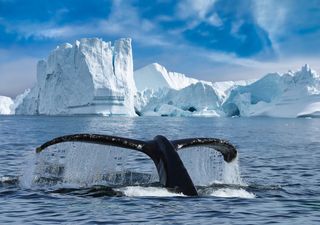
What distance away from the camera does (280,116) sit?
11219 centimetres

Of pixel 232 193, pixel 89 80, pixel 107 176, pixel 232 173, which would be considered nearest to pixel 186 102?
pixel 89 80

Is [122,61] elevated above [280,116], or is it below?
above

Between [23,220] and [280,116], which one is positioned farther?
[280,116]

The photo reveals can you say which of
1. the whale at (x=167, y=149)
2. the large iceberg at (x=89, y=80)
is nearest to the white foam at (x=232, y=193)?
the whale at (x=167, y=149)

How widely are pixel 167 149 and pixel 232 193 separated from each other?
1635 mm

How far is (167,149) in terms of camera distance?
9.83m

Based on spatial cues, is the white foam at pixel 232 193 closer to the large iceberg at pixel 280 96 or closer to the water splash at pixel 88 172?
the water splash at pixel 88 172

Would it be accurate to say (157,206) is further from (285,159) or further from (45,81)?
(45,81)

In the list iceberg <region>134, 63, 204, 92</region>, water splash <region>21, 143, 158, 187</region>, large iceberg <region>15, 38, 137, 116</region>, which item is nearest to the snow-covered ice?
large iceberg <region>15, 38, 137, 116</region>

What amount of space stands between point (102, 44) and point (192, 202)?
9050 centimetres

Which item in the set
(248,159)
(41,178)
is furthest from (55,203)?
(248,159)

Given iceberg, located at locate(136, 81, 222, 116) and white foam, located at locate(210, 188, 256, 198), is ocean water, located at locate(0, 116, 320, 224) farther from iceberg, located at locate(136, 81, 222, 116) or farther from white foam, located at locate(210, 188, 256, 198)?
iceberg, located at locate(136, 81, 222, 116)

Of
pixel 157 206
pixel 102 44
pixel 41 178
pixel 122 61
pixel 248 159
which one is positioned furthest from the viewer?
pixel 122 61

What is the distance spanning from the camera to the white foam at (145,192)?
9.36m
